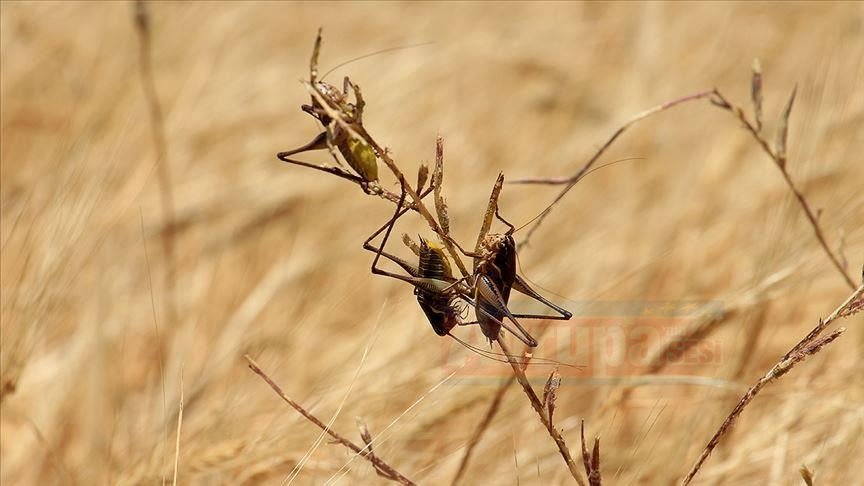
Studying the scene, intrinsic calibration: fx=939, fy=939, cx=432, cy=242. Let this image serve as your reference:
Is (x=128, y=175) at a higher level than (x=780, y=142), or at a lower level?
higher

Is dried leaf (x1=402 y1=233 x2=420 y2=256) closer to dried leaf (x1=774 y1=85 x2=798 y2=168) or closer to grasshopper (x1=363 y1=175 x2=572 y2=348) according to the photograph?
grasshopper (x1=363 y1=175 x2=572 y2=348)

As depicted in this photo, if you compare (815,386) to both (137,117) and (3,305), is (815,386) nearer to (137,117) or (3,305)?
(3,305)

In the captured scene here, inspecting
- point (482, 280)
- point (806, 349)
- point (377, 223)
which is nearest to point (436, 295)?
point (482, 280)

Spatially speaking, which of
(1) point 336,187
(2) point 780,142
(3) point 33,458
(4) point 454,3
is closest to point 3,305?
(3) point 33,458

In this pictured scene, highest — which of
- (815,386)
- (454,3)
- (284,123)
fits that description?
(454,3)

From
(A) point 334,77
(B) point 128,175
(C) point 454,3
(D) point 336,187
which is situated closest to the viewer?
(B) point 128,175

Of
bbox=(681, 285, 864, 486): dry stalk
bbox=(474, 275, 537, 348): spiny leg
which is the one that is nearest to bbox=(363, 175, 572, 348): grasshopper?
bbox=(474, 275, 537, 348): spiny leg

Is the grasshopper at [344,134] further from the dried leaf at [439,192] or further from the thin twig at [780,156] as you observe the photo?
the thin twig at [780,156]

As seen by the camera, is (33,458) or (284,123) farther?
(284,123)

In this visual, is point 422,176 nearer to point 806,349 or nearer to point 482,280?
point 482,280
